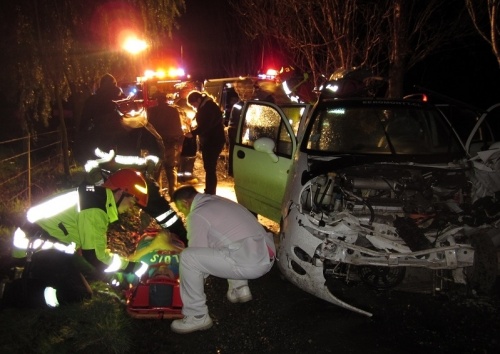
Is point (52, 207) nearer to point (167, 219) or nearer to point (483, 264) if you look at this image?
point (167, 219)

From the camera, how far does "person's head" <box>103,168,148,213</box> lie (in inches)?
159

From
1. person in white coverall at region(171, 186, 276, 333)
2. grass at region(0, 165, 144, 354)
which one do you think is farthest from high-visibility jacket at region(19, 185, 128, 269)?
person in white coverall at region(171, 186, 276, 333)

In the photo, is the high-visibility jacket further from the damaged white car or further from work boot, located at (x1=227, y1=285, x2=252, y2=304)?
the damaged white car

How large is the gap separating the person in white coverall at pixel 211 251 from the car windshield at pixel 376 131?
152cm

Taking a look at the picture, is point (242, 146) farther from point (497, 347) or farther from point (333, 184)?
point (497, 347)

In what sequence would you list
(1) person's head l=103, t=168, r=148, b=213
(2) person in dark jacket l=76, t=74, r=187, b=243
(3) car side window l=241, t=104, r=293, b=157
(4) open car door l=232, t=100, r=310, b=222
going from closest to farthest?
(1) person's head l=103, t=168, r=148, b=213, (4) open car door l=232, t=100, r=310, b=222, (3) car side window l=241, t=104, r=293, b=157, (2) person in dark jacket l=76, t=74, r=187, b=243

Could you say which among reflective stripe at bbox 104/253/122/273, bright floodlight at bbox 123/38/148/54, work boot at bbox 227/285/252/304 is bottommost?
work boot at bbox 227/285/252/304

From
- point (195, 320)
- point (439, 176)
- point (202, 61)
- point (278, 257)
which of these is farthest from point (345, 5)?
point (202, 61)

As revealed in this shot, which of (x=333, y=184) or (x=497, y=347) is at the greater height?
(x=333, y=184)

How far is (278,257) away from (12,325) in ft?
7.34

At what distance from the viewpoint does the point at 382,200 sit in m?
4.24

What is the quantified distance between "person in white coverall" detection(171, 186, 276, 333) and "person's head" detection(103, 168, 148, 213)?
1.35ft

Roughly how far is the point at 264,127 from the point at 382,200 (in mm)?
2511

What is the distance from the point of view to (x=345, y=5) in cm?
1205
